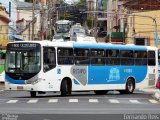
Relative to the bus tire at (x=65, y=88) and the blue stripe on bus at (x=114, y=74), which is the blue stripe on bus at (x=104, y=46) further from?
the bus tire at (x=65, y=88)

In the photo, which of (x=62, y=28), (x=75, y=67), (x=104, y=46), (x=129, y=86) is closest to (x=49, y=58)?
(x=75, y=67)

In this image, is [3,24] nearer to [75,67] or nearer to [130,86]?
[130,86]

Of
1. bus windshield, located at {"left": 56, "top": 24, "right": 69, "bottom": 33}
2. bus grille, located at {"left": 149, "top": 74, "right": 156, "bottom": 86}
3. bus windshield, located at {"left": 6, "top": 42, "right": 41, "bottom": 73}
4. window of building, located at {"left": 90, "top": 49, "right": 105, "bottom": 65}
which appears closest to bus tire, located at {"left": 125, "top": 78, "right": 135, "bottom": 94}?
bus grille, located at {"left": 149, "top": 74, "right": 156, "bottom": 86}

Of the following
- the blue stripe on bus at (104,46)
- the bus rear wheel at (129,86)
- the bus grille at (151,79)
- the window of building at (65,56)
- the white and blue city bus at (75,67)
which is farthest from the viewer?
the bus grille at (151,79)

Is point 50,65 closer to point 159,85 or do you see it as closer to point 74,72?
point 74,72

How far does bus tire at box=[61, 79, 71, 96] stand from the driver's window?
134 centimetres

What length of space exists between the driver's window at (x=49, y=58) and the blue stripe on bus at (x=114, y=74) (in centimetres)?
340

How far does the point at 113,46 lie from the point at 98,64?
6.22 ft

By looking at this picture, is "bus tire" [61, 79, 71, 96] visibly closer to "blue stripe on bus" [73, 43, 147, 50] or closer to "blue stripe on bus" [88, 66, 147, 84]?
"blue stripe on bus" [88, 66, 147, 84]

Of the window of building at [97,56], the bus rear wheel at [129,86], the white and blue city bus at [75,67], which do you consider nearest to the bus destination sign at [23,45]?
the white and blue city bus at [75,67]

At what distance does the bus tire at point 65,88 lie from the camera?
35656 millimetres

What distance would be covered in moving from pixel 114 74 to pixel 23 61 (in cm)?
714

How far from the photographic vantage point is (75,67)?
120 ft

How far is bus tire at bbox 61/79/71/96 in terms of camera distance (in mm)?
35656
